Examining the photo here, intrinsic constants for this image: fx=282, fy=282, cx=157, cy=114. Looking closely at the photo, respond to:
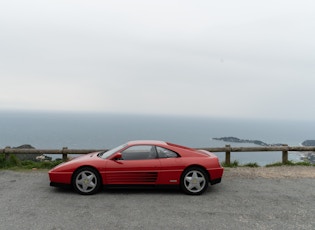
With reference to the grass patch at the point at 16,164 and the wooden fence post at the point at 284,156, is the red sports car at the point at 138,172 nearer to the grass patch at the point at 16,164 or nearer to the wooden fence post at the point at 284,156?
the grass patch at the point at 16,164

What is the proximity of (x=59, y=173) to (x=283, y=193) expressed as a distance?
16.6 feet

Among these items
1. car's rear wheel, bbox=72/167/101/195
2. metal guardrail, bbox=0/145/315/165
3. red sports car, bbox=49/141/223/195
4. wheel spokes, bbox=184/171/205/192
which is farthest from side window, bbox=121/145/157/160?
metal guardrail, bbox=0/145/315/165

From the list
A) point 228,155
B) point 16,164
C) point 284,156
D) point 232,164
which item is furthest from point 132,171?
point 284,156

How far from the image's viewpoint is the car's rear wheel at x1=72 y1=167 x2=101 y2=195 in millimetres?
6160

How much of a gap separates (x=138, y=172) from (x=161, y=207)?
110cm

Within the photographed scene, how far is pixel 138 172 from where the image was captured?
621 cm

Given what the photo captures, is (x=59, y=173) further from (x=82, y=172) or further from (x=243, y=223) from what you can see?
(x=243, y=223)

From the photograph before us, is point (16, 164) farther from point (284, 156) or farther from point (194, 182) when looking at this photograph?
point (284, 156)

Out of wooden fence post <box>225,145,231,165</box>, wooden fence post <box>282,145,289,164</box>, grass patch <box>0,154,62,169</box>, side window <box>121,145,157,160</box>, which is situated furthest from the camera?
wooden fence post <box>282,145,289,164</box>

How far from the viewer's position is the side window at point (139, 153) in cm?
642

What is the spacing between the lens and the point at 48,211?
5078 mm

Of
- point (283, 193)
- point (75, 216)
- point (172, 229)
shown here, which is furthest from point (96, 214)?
point (283, 193)

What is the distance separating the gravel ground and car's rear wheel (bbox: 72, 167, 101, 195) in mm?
173

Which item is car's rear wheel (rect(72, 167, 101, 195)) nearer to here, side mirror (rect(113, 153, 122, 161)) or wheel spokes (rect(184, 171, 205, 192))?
side mirror (rect(113, 153, 122, 161))
